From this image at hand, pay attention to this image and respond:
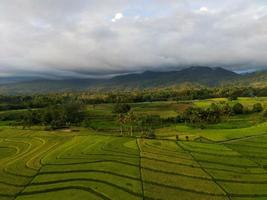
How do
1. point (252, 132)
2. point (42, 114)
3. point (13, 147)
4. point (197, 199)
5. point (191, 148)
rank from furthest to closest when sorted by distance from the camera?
point (42, 114) < point (252, 132) < point (13, 147) < point (191, 148) < point (197, 199)

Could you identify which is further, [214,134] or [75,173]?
[214,134]

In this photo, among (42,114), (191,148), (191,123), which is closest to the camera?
(191,148)

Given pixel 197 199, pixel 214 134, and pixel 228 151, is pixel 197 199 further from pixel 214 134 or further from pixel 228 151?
pixel 214 134

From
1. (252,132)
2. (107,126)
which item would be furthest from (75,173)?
(107,126)

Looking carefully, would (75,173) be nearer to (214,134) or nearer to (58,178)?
(58,178)

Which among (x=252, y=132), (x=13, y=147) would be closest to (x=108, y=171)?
(x=13, y=147)

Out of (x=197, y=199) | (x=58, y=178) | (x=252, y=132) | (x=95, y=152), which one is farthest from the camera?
(x=252, y=132)
